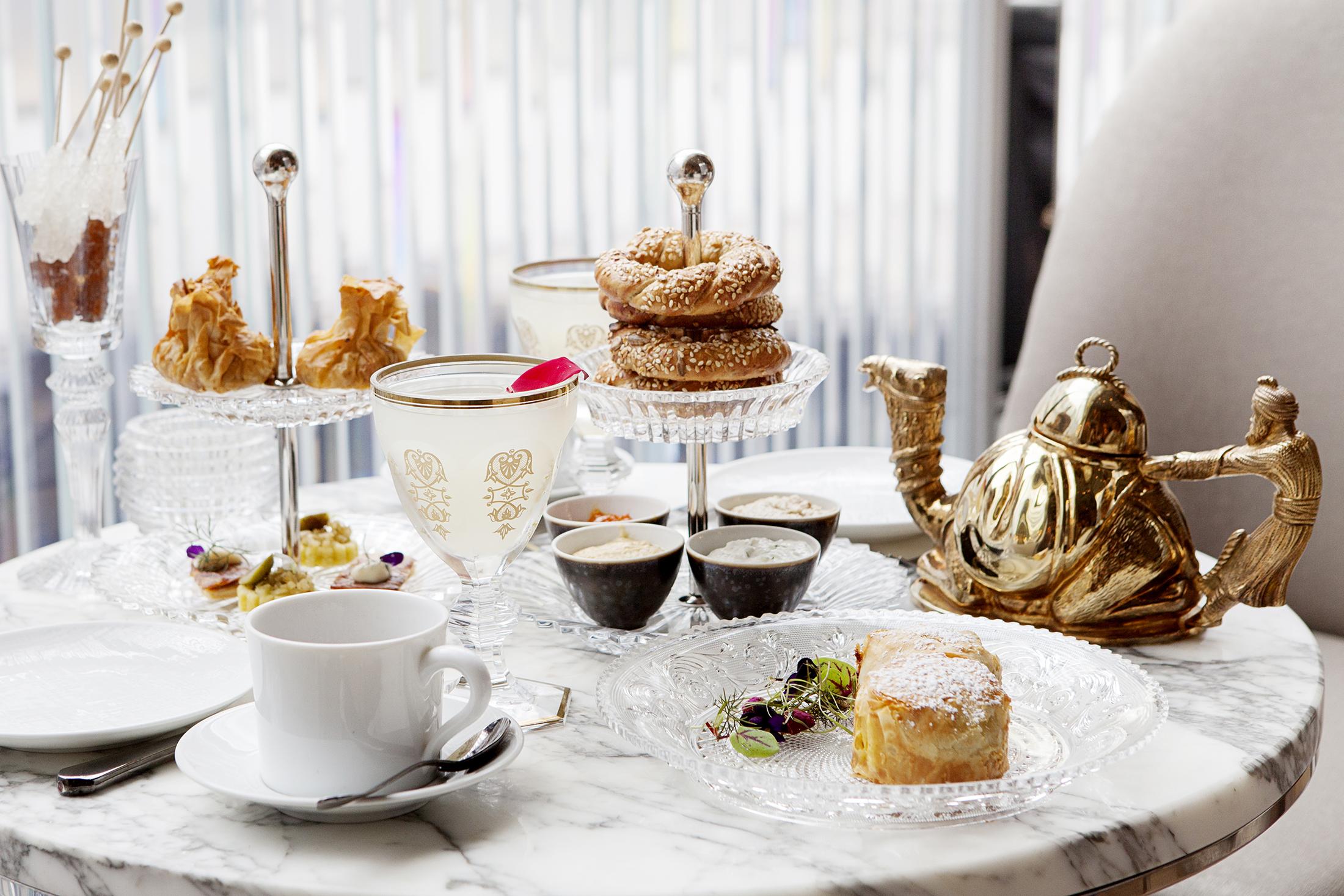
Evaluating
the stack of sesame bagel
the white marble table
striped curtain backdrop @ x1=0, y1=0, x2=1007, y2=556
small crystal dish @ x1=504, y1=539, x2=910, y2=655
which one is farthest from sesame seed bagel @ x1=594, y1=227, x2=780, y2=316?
striped curtain backdrop @ x1=0, y1=0, x2=1007, y2=556

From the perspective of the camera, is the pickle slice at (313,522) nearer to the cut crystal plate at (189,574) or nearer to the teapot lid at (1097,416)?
the cut crystal plate at (189,574)

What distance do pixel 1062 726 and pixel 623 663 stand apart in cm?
28

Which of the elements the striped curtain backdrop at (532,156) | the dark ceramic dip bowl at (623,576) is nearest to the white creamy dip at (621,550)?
the dark ceramic dip bowl at (623,576)

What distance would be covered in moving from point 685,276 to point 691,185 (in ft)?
0.31

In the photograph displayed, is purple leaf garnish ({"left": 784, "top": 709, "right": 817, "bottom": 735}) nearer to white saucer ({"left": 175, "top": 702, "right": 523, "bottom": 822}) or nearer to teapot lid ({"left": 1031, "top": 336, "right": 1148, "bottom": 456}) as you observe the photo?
white saucer ({"left": 175, "top": 702, "right": 523, "bottom": 822})

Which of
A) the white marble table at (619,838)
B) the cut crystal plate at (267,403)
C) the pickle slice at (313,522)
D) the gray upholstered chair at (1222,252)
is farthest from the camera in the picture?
the gray upholstered chair at (1222,252)

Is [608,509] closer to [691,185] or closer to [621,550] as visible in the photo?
[621,550]

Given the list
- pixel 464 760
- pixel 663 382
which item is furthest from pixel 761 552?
pixel 464 760

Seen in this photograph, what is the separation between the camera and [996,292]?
330cm

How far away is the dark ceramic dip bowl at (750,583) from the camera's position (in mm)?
1016

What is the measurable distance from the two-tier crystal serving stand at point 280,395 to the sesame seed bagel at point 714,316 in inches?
8.7

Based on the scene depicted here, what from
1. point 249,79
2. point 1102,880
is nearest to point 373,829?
point 1102,880

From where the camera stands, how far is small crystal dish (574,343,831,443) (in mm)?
1040

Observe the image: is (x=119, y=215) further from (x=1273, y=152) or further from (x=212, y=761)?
(x=1273, y=152)
